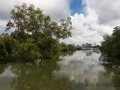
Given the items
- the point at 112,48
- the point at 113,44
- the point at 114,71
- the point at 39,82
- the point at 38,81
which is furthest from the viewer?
the point at 112,48

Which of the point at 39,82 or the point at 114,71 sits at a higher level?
the point at 114,71

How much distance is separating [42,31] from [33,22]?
3007 millimetres

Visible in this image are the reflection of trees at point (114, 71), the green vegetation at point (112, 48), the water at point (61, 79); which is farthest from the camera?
the green vegetation at point (112, 48)

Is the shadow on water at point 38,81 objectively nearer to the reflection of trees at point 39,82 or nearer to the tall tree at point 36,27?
the reflection of trees at point 39,82

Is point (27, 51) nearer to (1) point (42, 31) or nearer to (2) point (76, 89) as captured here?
(1) point (42, 31)

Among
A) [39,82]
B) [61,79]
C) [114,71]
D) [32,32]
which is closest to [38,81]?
[39,82]

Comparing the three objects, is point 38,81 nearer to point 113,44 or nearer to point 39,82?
point 39,82

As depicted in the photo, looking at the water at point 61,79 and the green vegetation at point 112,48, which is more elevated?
the green vegetation at point 112,48

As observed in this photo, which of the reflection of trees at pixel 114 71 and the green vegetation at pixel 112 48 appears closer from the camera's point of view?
the reflection of trees at pixel 114 71

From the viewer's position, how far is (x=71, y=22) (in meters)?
29.2

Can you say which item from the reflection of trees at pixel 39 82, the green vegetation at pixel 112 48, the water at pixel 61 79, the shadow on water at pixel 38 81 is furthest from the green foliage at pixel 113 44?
the reflection of trees at pixel 39 82

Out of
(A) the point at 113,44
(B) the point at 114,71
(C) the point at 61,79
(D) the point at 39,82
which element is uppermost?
(A) the point at 113,44

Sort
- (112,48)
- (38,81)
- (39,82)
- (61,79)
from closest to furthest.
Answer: (39,82)
(38,81)
(61,79)
(112,48)

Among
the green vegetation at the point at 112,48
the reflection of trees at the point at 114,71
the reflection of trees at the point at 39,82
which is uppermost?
the green vegetation at the point at 112,48
